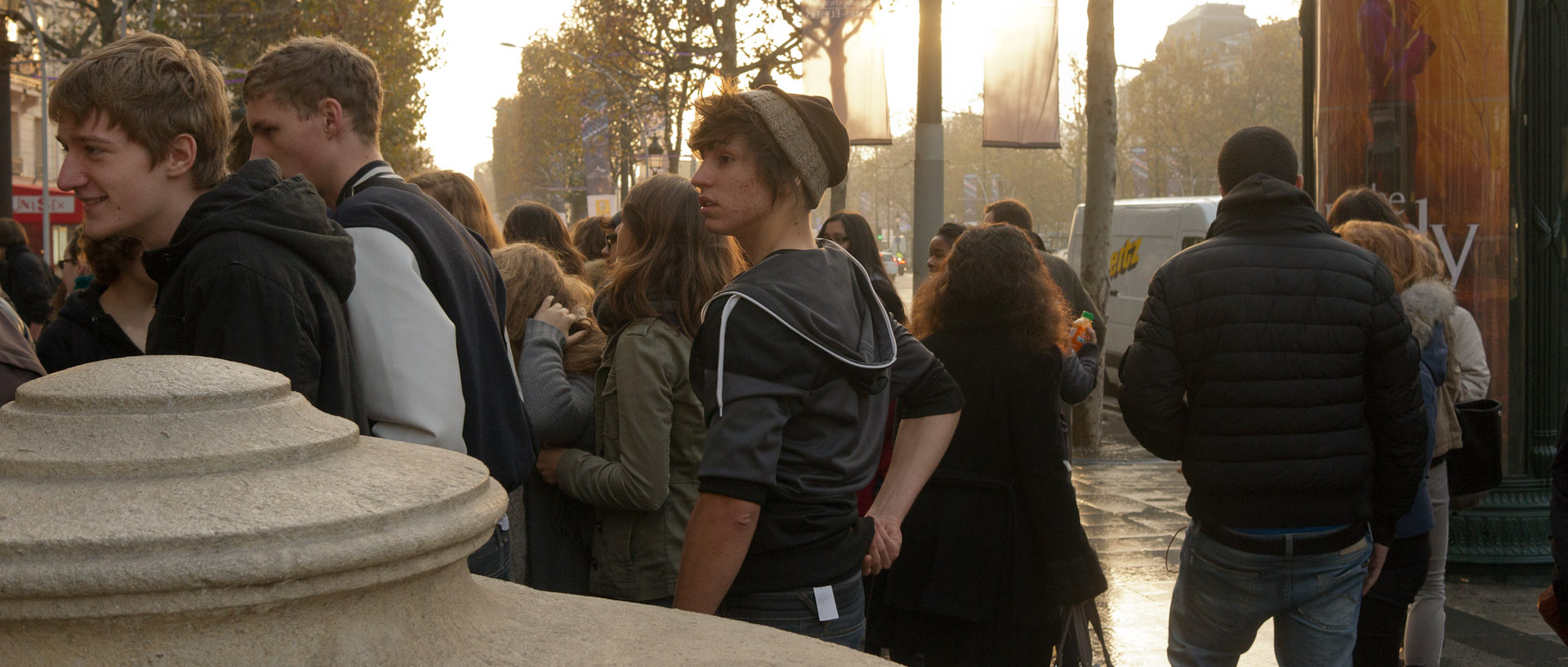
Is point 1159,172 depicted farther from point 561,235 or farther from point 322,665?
point 322,665

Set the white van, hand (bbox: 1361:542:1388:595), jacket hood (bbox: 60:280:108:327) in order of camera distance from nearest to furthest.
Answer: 1. jacket hood (bbox: 60:280:108:327)
2. hand (bbox: 1361:542:1388:595)
3. the white van

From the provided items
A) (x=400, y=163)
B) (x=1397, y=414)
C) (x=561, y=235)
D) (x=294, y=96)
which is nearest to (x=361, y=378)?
(x=294, y=96)

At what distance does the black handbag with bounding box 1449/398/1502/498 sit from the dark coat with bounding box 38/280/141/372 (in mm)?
4329

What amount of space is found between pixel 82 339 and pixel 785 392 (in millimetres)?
1557

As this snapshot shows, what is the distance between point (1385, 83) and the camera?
6863mm

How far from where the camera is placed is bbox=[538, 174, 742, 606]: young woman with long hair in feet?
11.3

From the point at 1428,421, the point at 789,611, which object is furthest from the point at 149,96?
the point at 1428,421

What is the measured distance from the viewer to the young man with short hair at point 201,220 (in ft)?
7.36

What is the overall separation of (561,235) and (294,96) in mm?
2744

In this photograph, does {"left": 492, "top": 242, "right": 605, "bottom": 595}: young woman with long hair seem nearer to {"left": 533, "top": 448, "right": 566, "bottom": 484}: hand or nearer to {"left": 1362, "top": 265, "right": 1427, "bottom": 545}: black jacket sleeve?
{"left": 533, "top": 448, "right": 566, "bottom": 484}: hand

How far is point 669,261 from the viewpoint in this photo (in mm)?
3613

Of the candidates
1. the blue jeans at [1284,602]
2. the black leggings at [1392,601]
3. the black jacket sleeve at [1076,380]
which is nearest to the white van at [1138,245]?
the black jacket sleeve at [1076,380]

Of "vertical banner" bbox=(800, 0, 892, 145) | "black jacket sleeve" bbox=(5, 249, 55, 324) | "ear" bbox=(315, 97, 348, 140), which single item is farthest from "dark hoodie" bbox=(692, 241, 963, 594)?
"black jacket sleeve" bbox=(5, 249, 55, 324)

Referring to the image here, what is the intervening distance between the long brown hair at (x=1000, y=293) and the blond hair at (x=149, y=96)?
7.87 feet
